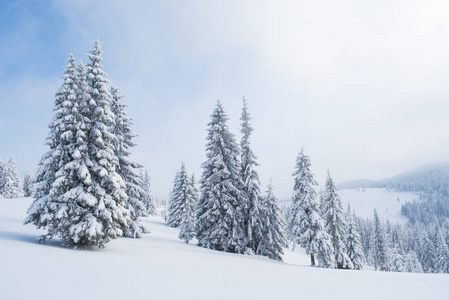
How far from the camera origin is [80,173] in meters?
16.1

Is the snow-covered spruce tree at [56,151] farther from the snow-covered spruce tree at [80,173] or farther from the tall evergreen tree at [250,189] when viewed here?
the tall evergreen tree at [250,189]

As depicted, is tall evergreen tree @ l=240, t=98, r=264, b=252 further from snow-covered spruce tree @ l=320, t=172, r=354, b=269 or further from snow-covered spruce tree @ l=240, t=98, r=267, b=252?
snow-covered spruce tree @ l=320, t=172, r=354, b=269

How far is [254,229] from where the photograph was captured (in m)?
28.9

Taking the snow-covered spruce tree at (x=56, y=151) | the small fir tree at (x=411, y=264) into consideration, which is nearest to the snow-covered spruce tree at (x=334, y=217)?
the small fir tree at (x=411, y=264)

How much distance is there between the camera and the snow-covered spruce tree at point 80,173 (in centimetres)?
1540

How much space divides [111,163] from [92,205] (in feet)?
10.4

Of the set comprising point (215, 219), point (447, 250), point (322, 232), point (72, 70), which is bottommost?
point (447, 250)

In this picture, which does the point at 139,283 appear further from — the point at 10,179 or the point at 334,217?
the point at 10,179

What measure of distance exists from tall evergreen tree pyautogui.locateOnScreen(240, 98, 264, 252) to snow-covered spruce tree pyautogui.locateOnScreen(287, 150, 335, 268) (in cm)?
505

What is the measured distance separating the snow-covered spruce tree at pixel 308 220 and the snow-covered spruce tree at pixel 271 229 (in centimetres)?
196

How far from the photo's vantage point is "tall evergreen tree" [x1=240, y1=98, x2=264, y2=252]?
A: 2855 centimetres

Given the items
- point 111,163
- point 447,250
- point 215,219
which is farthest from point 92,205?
point 447,250

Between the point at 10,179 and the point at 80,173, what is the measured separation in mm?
73242

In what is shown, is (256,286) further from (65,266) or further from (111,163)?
(111,163)
